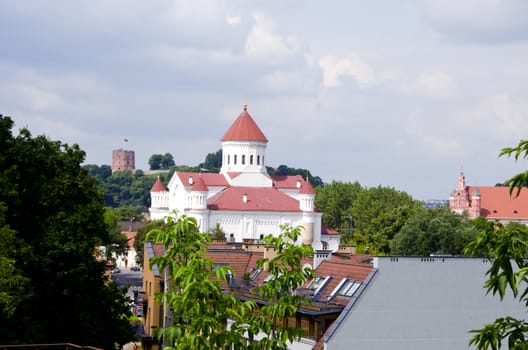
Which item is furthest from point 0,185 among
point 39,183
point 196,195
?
point 196,195

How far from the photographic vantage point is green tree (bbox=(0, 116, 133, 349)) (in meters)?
33.3

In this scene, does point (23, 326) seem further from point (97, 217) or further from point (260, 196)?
point (260, 196)

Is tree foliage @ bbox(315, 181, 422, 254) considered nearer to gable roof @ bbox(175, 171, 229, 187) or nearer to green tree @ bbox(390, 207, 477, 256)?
green tree @ bbox(390, 207, 477, 256)

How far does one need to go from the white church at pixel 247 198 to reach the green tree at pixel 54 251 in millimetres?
109225

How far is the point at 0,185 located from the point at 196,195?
386 feet

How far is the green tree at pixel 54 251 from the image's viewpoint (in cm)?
3331

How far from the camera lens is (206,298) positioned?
1468 centimetres

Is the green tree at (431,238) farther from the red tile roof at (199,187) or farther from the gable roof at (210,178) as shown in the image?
the gable roof at (210,178)

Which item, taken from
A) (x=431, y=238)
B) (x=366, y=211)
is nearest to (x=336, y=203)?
(x=366, y=211)

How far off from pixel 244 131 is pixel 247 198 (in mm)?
14465

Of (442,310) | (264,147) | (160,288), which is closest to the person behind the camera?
(442,310)

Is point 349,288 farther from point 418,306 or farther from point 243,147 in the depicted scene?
point 243,147

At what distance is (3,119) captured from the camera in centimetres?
3609

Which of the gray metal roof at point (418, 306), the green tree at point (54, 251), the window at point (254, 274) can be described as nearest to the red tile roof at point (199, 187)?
the window at point (254, 274)
